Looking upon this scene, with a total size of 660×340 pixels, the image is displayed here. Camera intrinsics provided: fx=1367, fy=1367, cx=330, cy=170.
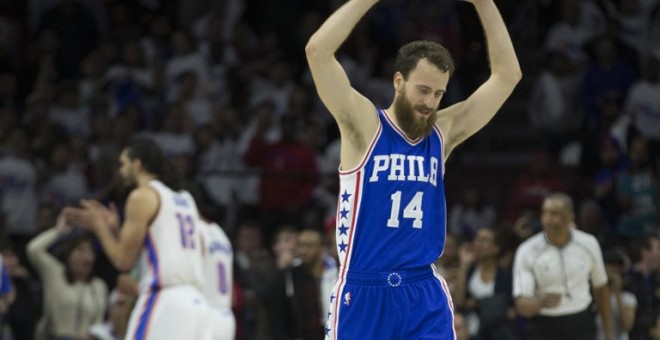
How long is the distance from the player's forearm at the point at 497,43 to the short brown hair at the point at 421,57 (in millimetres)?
314

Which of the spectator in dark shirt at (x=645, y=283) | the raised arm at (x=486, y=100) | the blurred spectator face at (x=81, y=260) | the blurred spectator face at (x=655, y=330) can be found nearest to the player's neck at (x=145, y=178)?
the raised arm at (x=486, y=100)

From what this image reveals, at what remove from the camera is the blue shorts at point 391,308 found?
6898 mm

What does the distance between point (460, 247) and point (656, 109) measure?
3687mm

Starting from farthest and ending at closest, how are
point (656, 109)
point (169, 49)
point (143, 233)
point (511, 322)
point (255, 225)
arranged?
point (169, 49), point (656, 109), point (255, 225), point (511, 322), point (143, 233)

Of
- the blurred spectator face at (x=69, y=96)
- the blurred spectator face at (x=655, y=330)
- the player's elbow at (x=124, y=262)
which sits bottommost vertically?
the blurred spectator face at (x=655, y=330)

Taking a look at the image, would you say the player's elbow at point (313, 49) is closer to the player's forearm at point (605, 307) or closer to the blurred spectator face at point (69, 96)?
the player's forearm at point (605, 307)

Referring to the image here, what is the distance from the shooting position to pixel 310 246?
13.6 metres

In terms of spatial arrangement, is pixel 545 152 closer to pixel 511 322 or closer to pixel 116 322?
pixel 511 322

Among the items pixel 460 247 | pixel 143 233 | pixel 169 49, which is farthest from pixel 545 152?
pixel 143 233

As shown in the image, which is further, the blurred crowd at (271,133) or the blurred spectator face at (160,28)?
the blurred spectator face at (160,28)

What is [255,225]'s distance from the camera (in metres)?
15.4

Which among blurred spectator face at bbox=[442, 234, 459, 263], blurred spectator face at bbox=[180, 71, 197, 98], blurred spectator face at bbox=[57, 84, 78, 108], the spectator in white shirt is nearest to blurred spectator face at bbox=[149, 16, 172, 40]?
blurred spectator face at bbox=[180, 71, 197, 98]

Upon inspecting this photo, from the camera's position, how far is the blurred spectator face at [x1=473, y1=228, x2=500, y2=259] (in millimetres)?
13516

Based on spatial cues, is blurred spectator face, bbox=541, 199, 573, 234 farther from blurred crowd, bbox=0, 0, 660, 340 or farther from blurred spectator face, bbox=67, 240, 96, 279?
blurred spectator face, bbox=67, 240, 96, 279
